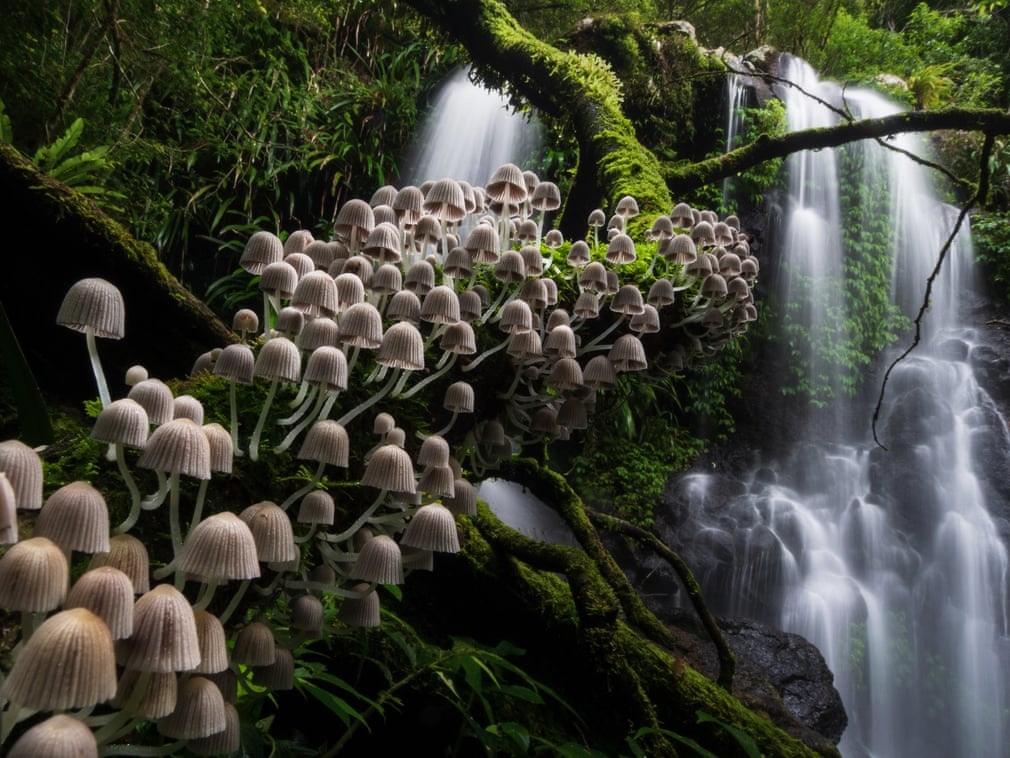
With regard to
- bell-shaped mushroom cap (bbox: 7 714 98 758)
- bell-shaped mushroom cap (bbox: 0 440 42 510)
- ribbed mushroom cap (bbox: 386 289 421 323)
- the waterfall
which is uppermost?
the waterfall

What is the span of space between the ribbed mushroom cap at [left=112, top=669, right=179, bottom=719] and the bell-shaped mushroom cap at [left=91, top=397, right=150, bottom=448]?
0.31 metres

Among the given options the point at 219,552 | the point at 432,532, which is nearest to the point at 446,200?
the point at 432,532

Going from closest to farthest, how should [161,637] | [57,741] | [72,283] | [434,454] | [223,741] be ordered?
[57,741]
[161,637]
[223,741]
[434,454]
[72,283]

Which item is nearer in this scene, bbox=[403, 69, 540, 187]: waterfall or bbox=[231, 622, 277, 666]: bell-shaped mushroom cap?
bbox=[231, 622, 277, 666]: bell-shaped mushroom cap

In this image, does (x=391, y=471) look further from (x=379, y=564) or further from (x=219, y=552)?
(x=219, y=552)

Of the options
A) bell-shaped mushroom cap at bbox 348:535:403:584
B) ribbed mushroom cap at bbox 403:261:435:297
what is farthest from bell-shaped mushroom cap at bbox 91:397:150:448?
ribbed mushroom cap at bbox 403:261:435:297

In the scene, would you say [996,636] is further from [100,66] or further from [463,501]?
[100,66]

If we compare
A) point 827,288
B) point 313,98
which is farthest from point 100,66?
point 827,288

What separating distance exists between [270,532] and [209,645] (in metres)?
0.18

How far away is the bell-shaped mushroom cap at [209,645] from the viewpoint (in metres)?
0.91

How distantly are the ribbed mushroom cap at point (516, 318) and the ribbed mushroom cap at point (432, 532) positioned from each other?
2.07 feet

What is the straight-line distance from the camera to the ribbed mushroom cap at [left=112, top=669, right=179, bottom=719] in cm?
81

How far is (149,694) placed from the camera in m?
0.82

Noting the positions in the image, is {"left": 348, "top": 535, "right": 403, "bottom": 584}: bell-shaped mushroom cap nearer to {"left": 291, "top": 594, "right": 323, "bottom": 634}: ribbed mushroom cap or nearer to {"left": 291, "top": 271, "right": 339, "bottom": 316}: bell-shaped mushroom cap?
{"left": 291, "top": 594, "right": 323, "bottom": 634}: ribbed mushroom cap
